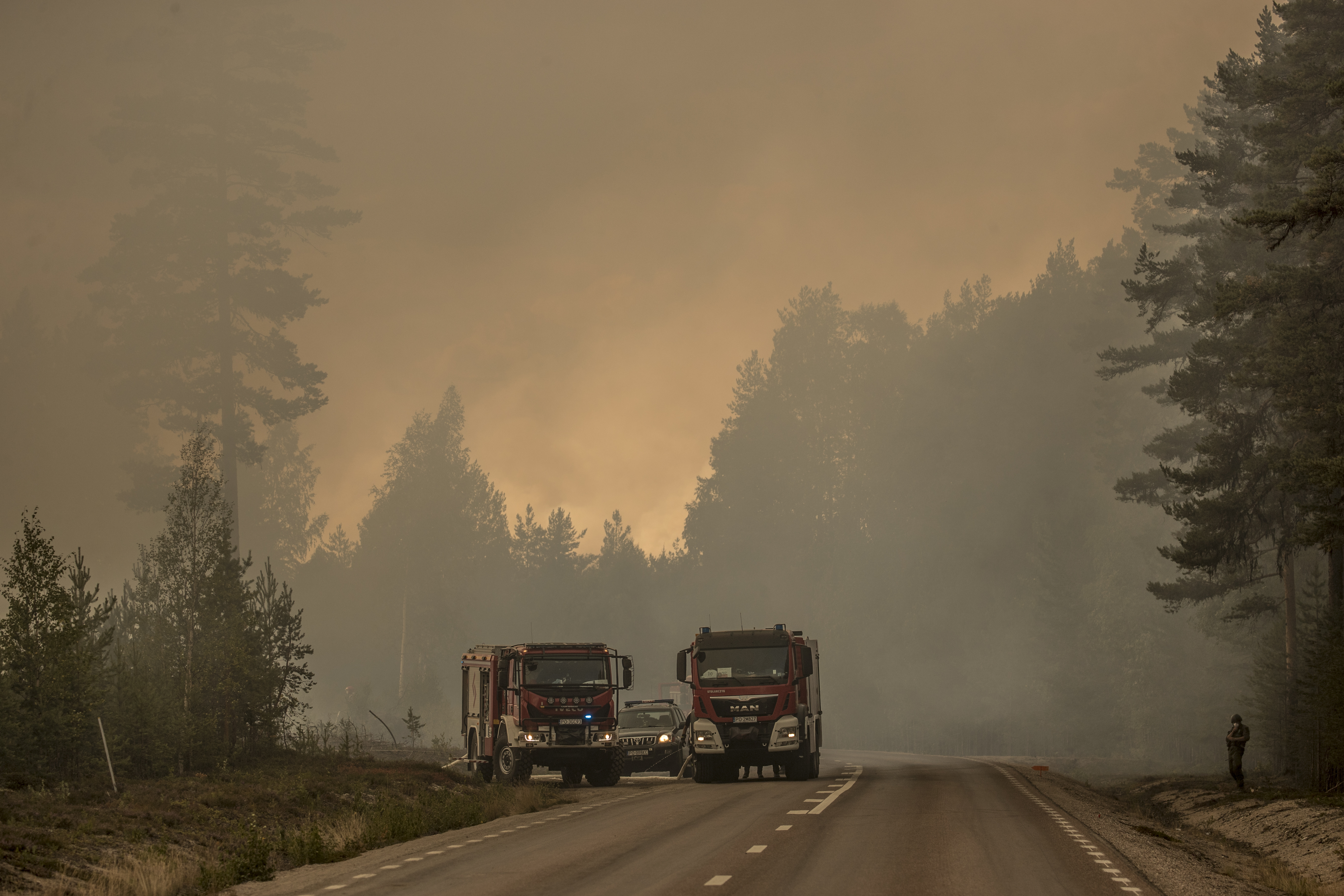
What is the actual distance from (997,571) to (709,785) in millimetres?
55576

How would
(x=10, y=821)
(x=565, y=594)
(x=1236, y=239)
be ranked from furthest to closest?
(x=565, y=594)
(x=1236, y=239)
(x=10, y=821)

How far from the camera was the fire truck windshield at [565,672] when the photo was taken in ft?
94.5

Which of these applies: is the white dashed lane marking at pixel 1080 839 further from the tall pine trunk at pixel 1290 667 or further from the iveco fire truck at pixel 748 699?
the tall pine trunk at pixel 1290 667

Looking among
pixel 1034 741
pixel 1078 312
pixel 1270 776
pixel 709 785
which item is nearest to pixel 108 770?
pixel 709 785

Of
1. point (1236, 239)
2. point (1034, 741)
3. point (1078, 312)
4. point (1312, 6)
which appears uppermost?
point (1078, 312)

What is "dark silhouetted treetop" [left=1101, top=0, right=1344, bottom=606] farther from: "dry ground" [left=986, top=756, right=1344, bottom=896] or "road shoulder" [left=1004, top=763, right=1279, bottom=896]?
"road shoulder" [left=1004, top=763, right=1279, bottom=896]

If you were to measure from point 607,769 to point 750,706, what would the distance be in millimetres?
4089

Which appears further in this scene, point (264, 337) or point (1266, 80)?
point (264, 337)

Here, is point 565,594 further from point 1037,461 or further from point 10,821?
point 10,821

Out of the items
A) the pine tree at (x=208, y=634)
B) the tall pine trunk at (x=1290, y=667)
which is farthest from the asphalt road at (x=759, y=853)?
the pine tree at (x=208, y=634)

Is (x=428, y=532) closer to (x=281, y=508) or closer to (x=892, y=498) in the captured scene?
(x=281, y=508)

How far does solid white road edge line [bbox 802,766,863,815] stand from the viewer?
20688 millimetres

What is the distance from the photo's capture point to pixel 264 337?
53.9 metres

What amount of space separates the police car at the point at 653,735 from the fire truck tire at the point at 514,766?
4.08m
